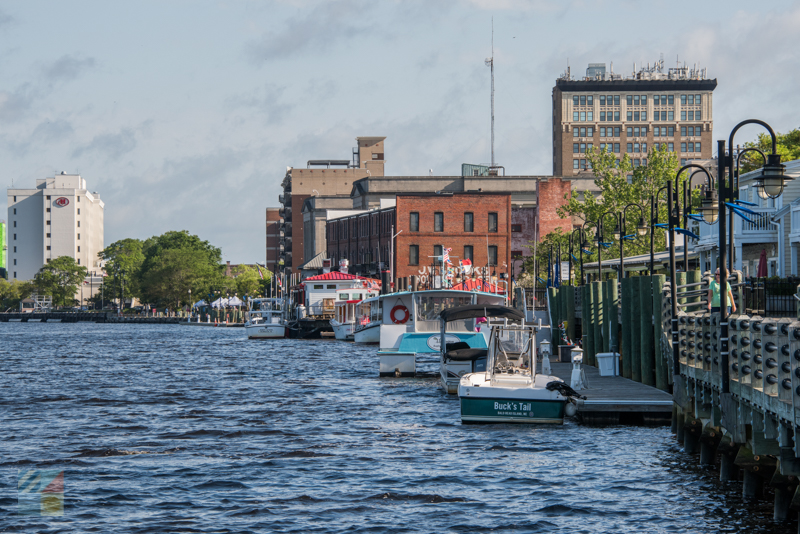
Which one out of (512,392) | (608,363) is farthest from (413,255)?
(512,392)

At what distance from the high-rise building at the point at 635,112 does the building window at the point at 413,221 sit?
88.1 metres

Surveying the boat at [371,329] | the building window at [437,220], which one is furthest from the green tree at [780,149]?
the building window at [437,220]

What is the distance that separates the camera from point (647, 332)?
31656 millimetres

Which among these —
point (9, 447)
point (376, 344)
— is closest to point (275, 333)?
point (376, 344)

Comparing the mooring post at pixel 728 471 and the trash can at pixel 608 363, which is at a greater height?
the trash can at pixel 608 363

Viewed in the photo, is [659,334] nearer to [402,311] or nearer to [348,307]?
[402,311]

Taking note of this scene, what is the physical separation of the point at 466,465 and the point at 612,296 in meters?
16.5

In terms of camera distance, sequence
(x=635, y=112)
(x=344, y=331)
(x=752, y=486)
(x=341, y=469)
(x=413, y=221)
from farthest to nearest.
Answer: (x=635, y=112) → (x=413, y=221) → (x=344, y=331) → (x=341, y=469) → (x=752, y=486)

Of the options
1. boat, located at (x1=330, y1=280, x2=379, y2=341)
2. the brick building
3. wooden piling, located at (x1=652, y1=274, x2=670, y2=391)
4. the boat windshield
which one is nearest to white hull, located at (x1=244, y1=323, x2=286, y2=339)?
boat, located at (x1=330, y1=280, x2=379, y2=341)

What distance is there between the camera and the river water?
58.2 ft

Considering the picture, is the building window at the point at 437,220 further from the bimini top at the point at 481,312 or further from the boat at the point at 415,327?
the bimini top at the point at 481,312

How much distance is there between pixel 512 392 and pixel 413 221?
84804mm

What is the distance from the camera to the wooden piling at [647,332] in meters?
31.5

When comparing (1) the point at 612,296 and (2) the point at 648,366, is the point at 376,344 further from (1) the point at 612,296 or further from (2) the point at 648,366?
(2) the point at 648,366
